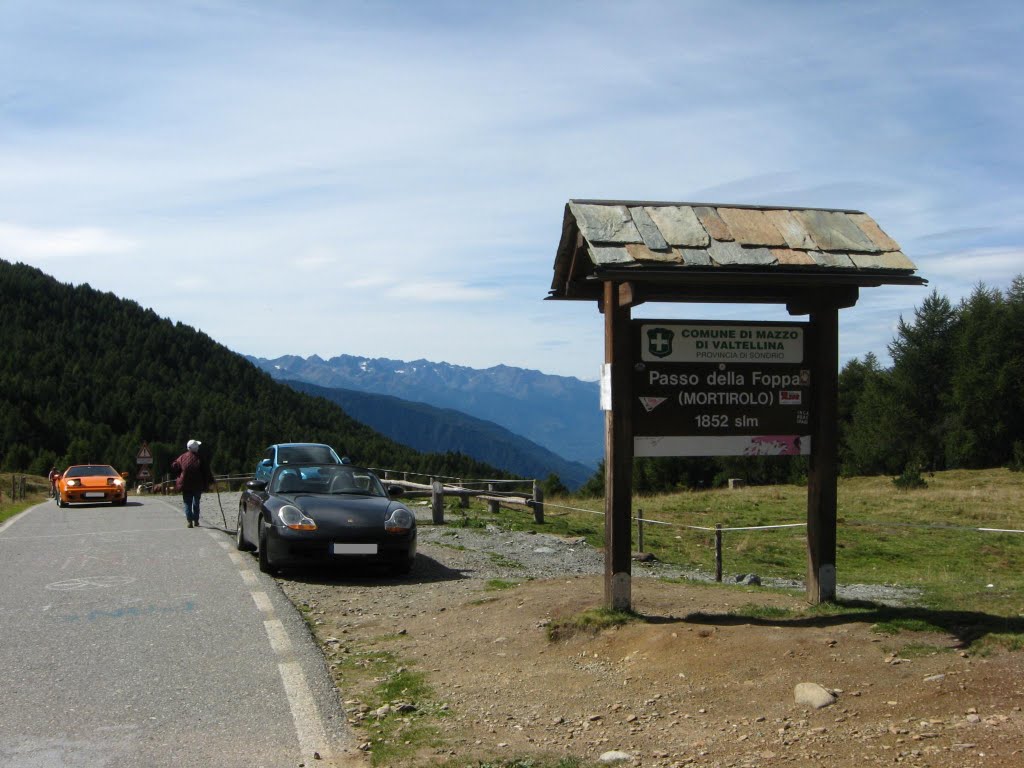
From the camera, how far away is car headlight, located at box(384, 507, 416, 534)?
36.9 feet

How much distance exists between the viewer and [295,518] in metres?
11.2

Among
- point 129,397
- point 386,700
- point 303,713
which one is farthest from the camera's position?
point 129,397

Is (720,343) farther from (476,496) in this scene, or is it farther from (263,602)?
(476,496)

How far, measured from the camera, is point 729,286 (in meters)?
7.68

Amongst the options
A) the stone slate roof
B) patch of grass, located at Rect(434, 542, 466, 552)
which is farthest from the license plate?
the stone slate roof

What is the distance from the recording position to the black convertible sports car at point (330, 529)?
432 inches

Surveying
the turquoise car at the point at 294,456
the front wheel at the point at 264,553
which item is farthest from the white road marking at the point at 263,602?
the turquoise car at the point at 294,456

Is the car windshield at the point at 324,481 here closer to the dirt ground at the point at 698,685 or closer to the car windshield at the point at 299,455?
the dirt ground at the point at 698,685

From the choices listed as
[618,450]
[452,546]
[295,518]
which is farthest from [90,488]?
[618,450]

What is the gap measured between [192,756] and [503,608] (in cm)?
390

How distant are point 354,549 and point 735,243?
5733mm

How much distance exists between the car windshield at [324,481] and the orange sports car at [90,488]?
2083 cm

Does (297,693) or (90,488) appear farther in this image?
(90,488)

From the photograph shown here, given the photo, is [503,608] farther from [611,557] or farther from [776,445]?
[776,445]
